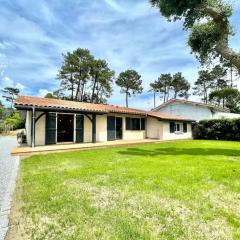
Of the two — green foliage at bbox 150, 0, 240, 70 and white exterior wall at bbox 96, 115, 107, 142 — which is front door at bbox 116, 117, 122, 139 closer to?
white exterior wall at bbox 96, 115, 107, 142

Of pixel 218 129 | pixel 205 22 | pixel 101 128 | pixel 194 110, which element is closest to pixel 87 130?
pixel 101 128

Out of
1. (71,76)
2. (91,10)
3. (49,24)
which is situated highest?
(71,76)

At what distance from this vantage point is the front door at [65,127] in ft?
58.3

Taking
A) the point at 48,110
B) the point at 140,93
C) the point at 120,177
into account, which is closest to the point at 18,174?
the point at 120,177

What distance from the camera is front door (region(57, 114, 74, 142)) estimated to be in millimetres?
17766

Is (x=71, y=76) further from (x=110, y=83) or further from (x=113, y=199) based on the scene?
(x=113, y=199)

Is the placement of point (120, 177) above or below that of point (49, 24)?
below

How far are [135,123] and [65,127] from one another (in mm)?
6535

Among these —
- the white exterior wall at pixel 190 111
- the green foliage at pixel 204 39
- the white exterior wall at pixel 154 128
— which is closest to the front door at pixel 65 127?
the white exterior wall at pixel 154 128

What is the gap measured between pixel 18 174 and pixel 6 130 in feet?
102

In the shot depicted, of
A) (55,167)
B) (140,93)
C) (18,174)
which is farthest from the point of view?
(140,93)

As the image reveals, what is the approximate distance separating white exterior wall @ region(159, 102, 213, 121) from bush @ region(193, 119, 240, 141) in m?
1.97

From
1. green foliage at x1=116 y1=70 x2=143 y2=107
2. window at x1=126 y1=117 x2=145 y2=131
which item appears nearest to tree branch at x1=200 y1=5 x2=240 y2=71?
window at x1=126 y1=117 x2=145 y2=131

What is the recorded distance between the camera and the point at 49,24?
51.7ft
